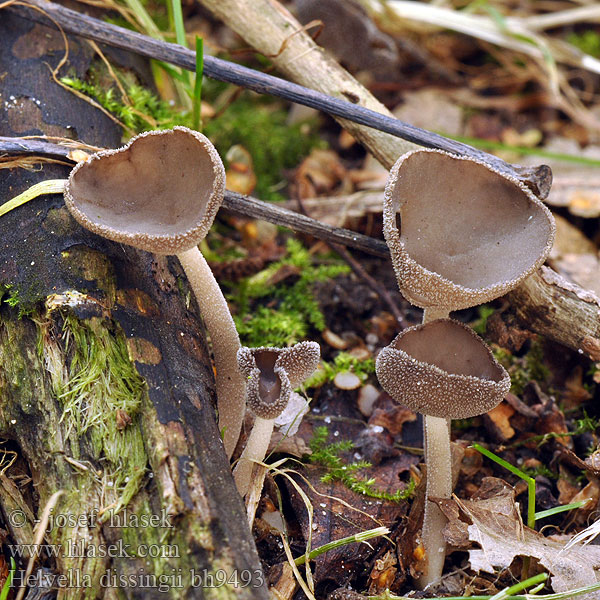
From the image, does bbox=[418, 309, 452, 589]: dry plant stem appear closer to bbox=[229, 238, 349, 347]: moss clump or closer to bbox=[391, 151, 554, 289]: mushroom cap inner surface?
bbox=[391, 151, 554, 289]: mushroom cap inner surface

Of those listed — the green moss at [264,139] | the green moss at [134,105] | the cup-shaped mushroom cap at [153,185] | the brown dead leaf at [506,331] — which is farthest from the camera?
the green moss at [264,139]

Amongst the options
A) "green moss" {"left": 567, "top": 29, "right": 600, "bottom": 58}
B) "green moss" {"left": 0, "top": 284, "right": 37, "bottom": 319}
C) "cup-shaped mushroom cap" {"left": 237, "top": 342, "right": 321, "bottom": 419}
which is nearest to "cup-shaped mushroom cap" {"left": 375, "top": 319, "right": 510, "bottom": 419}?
"cup-shaped mushroom cap" {"left": 237, "top": 342, "right": 321, "bottom": 419}

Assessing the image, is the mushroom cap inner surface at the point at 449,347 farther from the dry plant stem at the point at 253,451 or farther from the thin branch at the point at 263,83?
the thin branch at the point at 263,83

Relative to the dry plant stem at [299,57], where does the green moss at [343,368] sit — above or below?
below

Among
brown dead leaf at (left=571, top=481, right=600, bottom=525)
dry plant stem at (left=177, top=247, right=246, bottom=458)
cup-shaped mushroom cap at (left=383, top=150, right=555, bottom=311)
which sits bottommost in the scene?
brown dead leaf at (left=571, top=481, right=600, bottom=525)

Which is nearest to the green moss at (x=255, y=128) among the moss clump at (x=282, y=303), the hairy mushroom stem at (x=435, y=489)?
the moss clump at (x=282, y=303)

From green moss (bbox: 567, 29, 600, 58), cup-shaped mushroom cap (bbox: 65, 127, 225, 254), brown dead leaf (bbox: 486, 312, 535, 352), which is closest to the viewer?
cup-shaped mushroom cap (bbox: 65, 127, 225, 254)

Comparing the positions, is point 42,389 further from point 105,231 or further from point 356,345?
point 356,345
